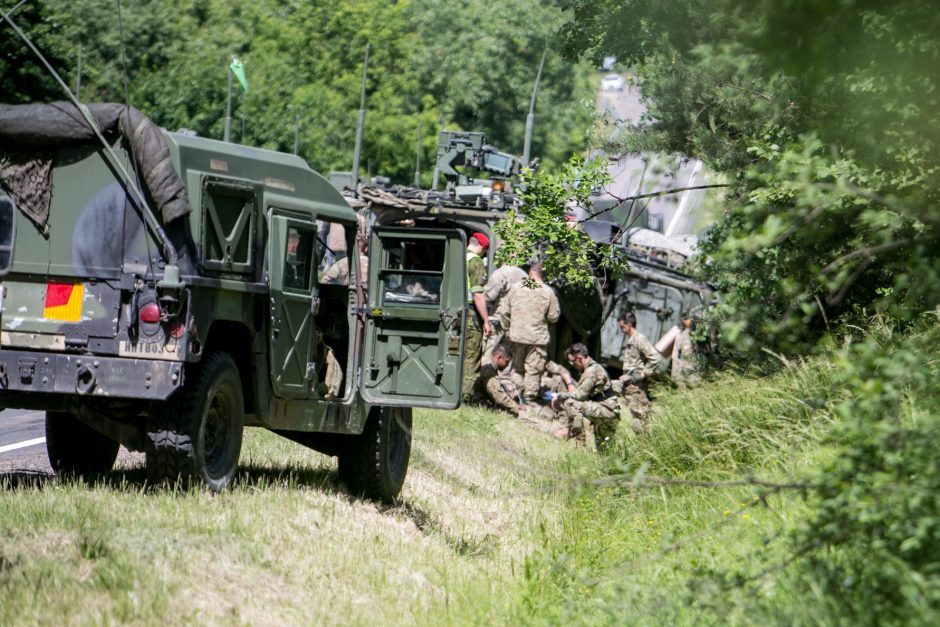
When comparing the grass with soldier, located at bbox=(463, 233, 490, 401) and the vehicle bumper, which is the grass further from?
soldier, located at bbox=(463, 233, 490, 401)

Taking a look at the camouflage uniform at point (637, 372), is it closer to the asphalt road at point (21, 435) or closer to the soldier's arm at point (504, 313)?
the soldier's arm at point (504, 313)

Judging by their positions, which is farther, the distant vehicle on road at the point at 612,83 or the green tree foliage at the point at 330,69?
the distant vehicle on road at the point at 612,83

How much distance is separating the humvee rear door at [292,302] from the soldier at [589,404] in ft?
18.9

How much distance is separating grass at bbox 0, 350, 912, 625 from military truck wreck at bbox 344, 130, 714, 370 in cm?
797

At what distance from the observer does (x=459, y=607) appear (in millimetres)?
8266

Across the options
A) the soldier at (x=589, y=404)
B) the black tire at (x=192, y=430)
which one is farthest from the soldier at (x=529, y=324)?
the black tire at (x=192, y=430)

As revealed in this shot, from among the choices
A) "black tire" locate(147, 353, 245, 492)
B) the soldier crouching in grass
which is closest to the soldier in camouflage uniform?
the soldier crouching in grass

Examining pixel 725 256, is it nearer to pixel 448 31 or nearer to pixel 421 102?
pixel 421 102

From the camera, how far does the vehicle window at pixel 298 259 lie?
34.4 feet

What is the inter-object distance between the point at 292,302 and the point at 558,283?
33.3 ft

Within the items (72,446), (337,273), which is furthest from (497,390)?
(72,446)

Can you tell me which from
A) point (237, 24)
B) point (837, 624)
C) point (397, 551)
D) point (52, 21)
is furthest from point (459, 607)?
point (237, 24)

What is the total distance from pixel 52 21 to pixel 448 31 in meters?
28.6

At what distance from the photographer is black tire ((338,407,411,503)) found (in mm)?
11461
